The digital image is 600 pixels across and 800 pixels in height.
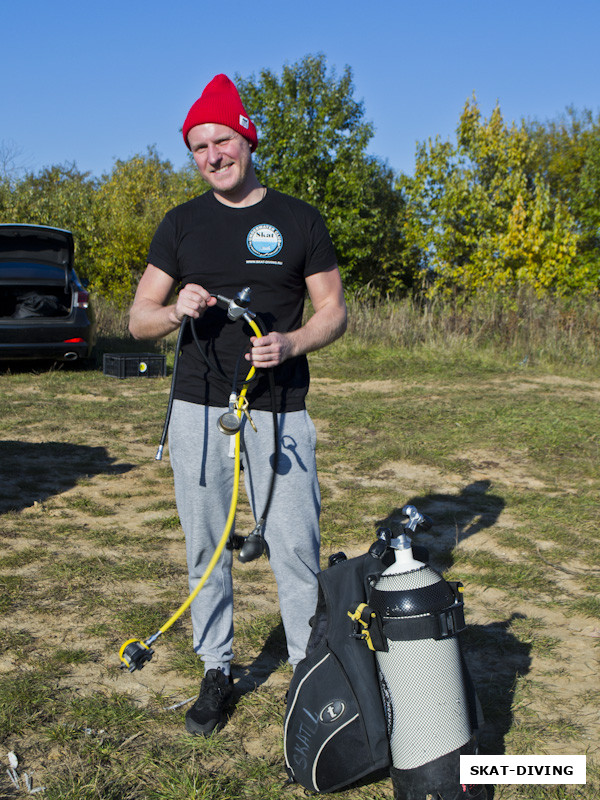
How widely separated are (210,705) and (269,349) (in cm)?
129

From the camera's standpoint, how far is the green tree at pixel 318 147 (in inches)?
936

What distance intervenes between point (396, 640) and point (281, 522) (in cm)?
64

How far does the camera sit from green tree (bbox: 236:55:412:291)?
2377 cm

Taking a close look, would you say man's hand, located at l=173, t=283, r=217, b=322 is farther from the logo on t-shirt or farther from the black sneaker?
the black sneaker

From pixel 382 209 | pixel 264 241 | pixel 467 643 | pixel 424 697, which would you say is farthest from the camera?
pixel 382 209

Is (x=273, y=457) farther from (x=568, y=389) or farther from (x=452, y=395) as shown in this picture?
(x=568, y=389)

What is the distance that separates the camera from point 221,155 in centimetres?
252

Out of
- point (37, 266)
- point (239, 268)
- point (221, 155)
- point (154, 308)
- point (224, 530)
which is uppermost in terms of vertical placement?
point (37, 266)

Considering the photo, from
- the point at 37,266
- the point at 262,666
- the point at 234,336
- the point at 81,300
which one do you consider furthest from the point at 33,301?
the point at 234,336

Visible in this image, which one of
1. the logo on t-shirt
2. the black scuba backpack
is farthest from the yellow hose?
the black scuba backpack

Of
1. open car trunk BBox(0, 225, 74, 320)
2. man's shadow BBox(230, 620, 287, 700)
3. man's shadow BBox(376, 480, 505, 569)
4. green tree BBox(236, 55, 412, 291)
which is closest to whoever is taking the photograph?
man's shadow BBox(230, 620, 287, 700)

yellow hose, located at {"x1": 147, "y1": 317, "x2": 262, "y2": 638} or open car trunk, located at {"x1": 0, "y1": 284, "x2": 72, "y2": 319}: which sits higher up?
open car trunk, located at {"x1": 0, "y1": 284, "x2": 72, "y2": 319}

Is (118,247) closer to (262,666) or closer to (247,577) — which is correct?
(247,577)

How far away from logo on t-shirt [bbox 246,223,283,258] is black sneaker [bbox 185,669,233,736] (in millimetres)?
1503
